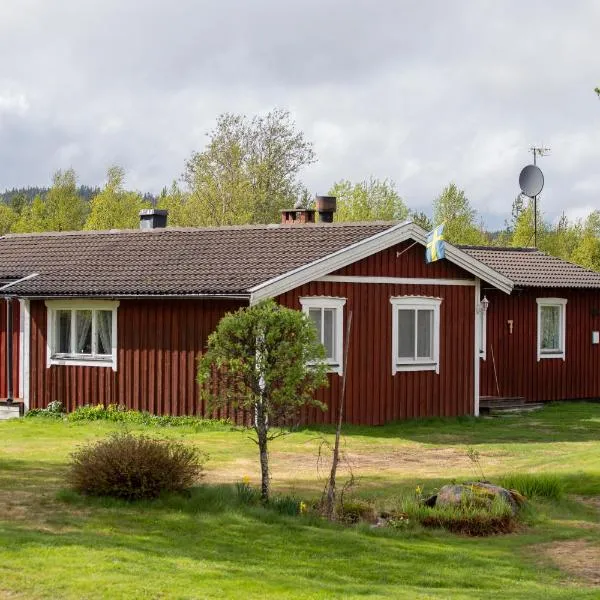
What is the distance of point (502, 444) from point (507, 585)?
10287 mm

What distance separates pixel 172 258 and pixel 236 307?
327 cm

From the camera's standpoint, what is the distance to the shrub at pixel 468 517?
1234 cm

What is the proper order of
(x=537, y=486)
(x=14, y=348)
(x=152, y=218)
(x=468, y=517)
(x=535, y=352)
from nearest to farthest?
(x=468, y=517), (x=537, y=486), (x=14, y=348), (x=535, y=352), (x=152, y=218)

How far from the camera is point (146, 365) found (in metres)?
22.5

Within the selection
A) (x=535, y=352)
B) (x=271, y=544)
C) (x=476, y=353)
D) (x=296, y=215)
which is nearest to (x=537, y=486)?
(x=271, y=544)

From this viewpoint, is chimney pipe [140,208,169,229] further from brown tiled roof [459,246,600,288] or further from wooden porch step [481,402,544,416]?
wooden porch step [481,402,544,416]

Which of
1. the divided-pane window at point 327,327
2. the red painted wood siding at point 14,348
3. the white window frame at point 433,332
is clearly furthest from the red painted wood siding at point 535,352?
the red painted wood siding at point 14,348

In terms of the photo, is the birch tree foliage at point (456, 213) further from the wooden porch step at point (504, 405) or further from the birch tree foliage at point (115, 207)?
the wooden porch step at point (504, 405)

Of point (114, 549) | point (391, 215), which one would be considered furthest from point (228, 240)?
point (391, 215)

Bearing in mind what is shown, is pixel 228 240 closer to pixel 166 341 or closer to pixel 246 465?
pixel 166 341

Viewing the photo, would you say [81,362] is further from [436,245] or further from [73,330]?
[436,245]

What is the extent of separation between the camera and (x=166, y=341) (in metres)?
22.2

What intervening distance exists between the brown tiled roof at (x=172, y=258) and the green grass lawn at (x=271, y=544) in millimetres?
5020

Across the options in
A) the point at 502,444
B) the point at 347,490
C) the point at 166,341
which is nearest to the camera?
the point at 347,490
